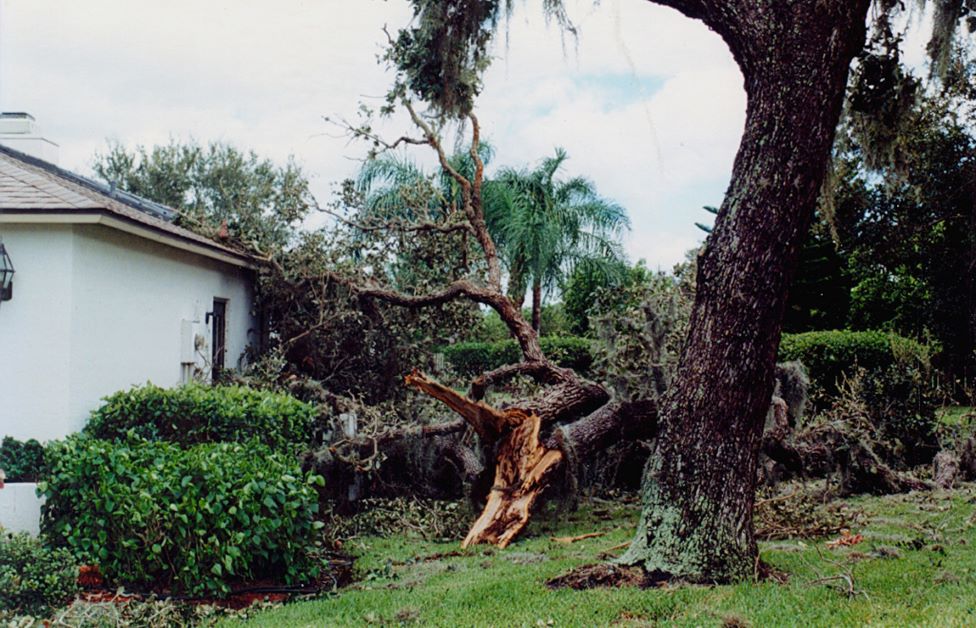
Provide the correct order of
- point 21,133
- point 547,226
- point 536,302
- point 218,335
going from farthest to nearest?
point 536,302 → point 547,226 → point 21,133 → point 218,335

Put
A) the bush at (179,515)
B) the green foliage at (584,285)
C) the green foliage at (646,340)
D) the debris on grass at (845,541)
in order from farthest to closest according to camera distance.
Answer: the green foliage at (584,285) < the green foliage at (646,340) < the debris on grass at (845,541) < the bush at (179,515)

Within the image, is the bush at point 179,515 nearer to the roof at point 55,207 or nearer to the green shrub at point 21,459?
the green shrub at point 21,459

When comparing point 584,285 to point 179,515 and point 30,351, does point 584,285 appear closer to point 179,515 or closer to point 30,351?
point 30,351

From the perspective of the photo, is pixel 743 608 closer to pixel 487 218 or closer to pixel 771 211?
pixel 771 211

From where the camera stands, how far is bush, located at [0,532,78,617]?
588 centimetres

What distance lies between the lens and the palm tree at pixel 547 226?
26.2m

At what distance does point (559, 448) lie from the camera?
8523 millimetres

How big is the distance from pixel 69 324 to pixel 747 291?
20.8 feet

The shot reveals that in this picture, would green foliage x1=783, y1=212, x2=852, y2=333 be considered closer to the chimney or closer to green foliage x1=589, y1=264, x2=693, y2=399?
green foliage x1=589, y1=264, x2=693, y2=399

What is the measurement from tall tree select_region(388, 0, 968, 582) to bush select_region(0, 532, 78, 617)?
415cm

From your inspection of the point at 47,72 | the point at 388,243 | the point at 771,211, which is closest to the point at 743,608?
the point at 771,211

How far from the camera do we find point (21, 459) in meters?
7.93

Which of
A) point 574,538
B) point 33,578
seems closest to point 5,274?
point 33,578

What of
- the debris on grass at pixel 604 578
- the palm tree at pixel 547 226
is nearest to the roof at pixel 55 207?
the debris on grass at pixel 604 578
